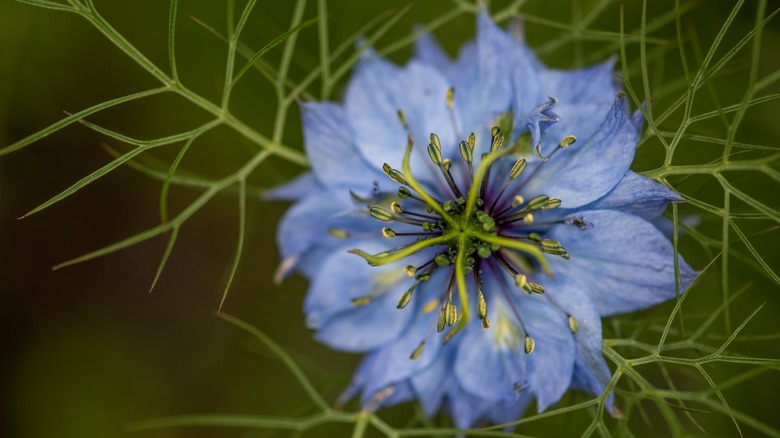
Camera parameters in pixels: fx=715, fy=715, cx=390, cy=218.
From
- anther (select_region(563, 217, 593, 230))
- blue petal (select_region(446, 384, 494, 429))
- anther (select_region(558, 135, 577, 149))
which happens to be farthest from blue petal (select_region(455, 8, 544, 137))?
blue petal (select_region(446, 384, 494, 429))

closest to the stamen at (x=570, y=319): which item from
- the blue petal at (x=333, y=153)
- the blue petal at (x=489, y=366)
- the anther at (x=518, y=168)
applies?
the blue petal at (x=489, y=366)

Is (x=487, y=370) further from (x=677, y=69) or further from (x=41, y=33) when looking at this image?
(x=41, y=33)

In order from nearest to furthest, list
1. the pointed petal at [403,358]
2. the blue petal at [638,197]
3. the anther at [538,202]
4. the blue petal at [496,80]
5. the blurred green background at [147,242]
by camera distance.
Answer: the blue petal at [638,197] < the anther at [538,202] < the blue petal at [496,80] < the pointed petal at [403,358] < the blurred green background at [147,242]

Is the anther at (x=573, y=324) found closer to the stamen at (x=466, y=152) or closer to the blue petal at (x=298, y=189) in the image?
the stamen at (x=466, y=152)

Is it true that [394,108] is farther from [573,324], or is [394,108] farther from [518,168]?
[573,324]

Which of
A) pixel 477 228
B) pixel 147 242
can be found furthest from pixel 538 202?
pixel 147 242
